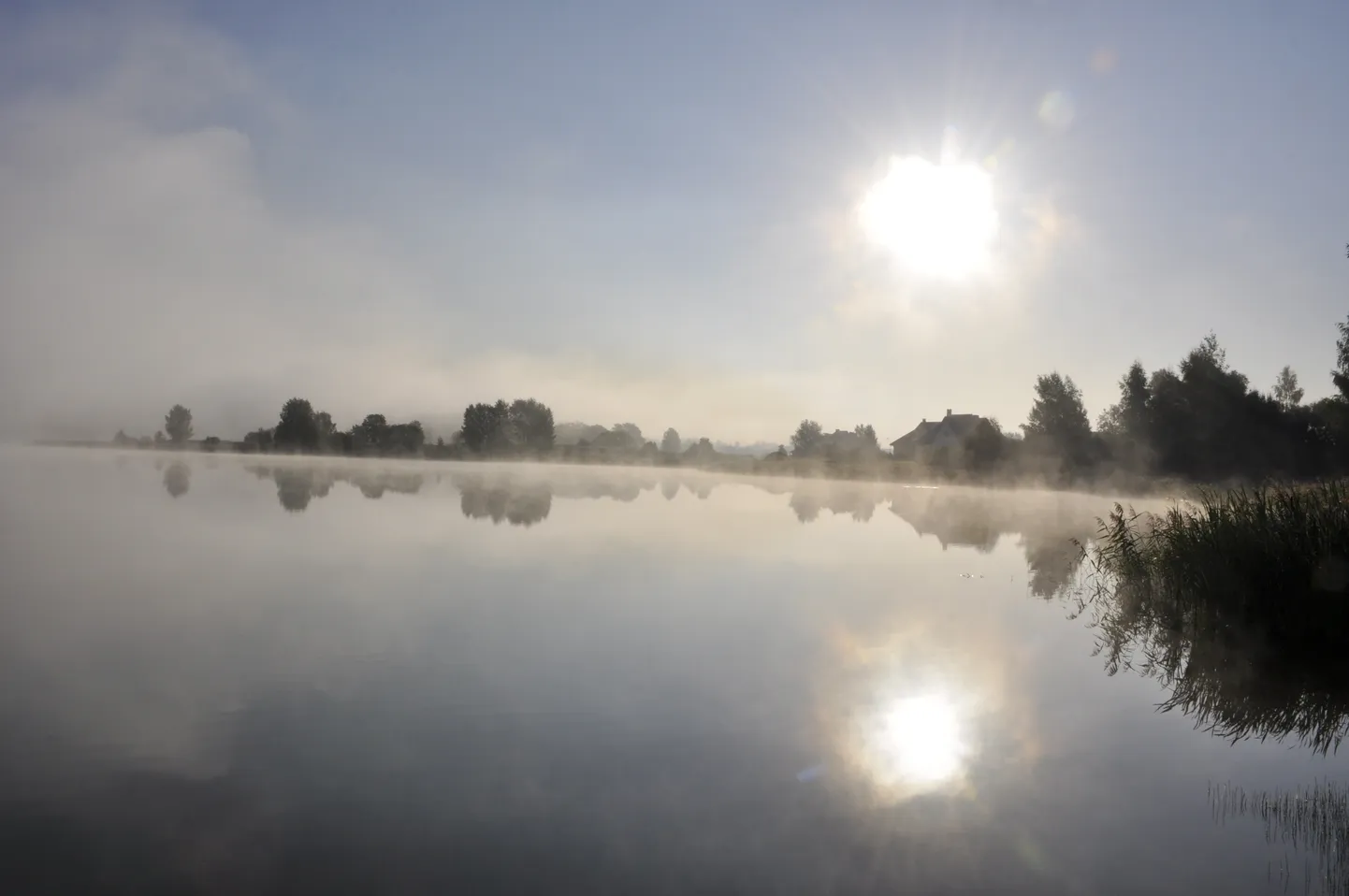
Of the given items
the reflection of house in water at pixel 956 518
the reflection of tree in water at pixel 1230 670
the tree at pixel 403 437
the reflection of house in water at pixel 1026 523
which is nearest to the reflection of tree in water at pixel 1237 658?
the reflection of tree in water at pixel 1230 670

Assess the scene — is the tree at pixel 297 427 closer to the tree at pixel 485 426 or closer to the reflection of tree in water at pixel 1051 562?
the tree at pixel 485 426

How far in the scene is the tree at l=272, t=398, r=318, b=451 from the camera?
106m

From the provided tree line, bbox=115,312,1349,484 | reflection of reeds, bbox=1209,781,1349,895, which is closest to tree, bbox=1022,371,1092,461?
tree line, bbox=115,312,1349,484

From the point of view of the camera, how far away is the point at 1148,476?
55.6 m

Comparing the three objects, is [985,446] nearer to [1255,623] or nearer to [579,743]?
[1255,623]

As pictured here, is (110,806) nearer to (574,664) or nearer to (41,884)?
(41,884)

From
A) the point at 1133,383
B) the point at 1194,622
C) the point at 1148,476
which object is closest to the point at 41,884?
the point at 1194,622

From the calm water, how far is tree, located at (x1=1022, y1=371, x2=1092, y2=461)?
54.1 metres

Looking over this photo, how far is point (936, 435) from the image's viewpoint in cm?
10588

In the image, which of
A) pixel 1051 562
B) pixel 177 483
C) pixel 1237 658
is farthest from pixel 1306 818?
pixel 177 483

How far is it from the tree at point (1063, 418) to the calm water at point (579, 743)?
54.1 metres

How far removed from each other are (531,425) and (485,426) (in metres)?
7.93

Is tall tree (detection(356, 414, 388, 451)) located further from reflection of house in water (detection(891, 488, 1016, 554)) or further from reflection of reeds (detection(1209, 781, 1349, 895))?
reflection of reeds (detection(1209, 781, 1349, 895))

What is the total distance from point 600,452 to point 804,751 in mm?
119071
